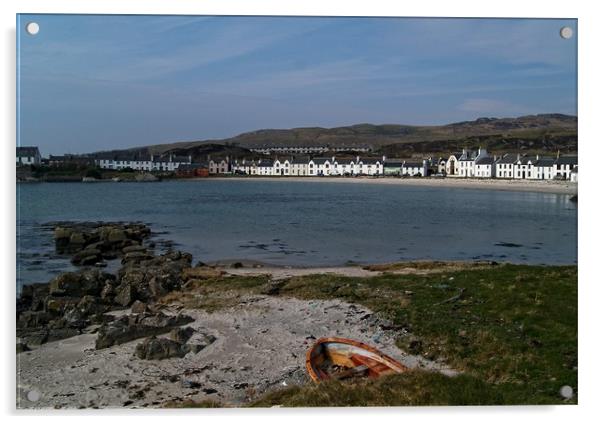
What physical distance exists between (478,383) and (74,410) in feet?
10.6

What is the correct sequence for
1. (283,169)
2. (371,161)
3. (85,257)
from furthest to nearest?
1. (371,161)
2. (283,169)
3. (85,257)

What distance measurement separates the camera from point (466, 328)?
470 centimetres

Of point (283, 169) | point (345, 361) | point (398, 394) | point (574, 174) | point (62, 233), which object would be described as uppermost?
point (283, 169)

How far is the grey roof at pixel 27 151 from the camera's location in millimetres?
4625

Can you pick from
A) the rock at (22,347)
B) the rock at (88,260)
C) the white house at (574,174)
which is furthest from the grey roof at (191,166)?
the white house at (574,174)

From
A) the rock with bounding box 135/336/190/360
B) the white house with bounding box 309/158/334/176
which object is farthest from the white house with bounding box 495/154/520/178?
the rock with bounding box 135/336/190/360

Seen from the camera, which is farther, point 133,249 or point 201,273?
point 133,249

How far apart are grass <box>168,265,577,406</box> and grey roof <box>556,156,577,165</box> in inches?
40.0

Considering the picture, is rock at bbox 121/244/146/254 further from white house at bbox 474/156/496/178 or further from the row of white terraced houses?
white house at bbox 474/156/496/178

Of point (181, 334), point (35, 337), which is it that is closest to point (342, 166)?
point (181, 334)

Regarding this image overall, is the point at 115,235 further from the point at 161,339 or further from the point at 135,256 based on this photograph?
the point at 161,339

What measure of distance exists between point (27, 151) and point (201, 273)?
250 centimetres

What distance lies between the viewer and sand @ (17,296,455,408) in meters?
4.16

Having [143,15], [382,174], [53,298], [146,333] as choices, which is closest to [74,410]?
[146,333]
